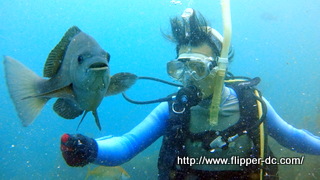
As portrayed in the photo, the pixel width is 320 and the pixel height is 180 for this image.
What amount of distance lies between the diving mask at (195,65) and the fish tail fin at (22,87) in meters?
1.81

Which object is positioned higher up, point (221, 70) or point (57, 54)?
point (57, 54)

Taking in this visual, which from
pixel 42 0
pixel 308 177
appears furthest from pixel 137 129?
pixel 42 0

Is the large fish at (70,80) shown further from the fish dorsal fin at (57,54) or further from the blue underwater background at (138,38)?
the blue underwater background at (138,38)

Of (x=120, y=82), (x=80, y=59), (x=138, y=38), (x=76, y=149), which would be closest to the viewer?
(x=80, y=59)

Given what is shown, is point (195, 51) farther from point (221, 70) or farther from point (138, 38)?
point (138, 38)

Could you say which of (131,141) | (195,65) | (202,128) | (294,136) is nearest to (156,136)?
(131,141)

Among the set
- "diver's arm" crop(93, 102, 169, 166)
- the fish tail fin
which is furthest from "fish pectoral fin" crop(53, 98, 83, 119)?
"diver's arm" crop(93, 102, 169, 166)

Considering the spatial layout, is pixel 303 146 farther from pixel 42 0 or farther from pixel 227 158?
pixel 42 0

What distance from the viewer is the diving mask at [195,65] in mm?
2963

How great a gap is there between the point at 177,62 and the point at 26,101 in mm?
1961

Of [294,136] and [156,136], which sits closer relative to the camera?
[294,136]

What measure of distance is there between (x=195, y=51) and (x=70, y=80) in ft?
6.32

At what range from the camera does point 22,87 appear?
1.85 metres

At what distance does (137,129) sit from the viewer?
334 cm
